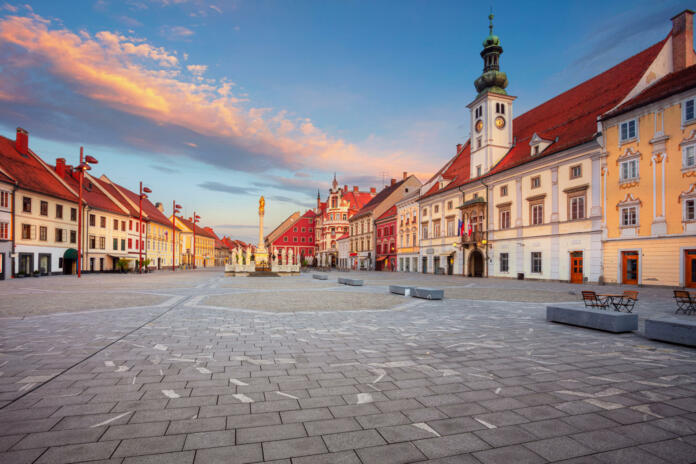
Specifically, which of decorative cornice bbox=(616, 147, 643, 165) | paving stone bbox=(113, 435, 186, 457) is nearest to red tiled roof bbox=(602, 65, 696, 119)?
decorative cornice bbox=(616, 147, 643, 165)

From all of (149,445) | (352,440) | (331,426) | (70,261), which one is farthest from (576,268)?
(70,261)

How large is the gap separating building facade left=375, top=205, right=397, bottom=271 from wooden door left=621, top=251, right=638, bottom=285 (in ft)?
124

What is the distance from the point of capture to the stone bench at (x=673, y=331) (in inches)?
282

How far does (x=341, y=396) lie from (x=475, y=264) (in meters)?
39.8

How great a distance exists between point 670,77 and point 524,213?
528 inches

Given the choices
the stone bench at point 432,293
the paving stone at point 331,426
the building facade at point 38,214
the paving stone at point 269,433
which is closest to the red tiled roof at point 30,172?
the building facade at point 38,214

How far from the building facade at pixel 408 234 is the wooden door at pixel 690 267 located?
107 feet

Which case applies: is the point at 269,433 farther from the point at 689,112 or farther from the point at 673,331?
the point at 689,112

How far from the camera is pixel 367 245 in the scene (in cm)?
7188

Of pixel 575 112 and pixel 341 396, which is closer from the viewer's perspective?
pixel 341 396

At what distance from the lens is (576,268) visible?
28438 mm

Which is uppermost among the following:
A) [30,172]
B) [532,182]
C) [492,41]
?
[492,41]

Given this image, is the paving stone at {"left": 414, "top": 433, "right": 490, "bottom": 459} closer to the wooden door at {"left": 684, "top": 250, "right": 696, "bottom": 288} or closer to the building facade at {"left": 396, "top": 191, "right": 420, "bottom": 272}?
the wooden door at {"left": 684, "top": 250, "right": 696, "bottom": 288}

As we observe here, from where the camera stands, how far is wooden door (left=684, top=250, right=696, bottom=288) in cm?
2116
